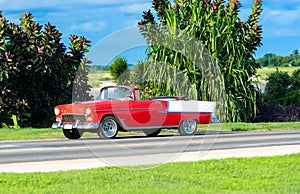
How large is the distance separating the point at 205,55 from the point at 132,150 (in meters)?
14.3

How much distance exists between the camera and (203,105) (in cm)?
2288

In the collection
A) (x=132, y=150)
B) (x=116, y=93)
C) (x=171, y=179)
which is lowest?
(x=171, y=179)

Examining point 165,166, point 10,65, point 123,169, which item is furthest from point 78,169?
point 10,65

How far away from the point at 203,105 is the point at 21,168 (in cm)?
1060

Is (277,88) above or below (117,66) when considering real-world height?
below

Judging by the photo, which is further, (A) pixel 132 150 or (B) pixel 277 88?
(B) pixel 277 88

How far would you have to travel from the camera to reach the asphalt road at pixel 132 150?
46.2 ft

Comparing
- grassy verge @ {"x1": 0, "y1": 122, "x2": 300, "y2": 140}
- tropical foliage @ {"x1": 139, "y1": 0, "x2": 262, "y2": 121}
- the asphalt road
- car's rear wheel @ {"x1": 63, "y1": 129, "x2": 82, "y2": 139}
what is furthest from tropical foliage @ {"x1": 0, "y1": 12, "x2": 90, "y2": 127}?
the asphalt road

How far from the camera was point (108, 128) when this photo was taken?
20.7 m

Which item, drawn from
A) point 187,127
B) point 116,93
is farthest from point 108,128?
point 187,127

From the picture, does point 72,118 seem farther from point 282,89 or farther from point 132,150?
point 282,89

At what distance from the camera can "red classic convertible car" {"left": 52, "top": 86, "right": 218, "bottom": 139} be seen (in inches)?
800

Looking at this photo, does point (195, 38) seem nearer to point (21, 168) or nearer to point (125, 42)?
point (125, 42)

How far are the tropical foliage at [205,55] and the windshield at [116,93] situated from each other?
29.0 feet
